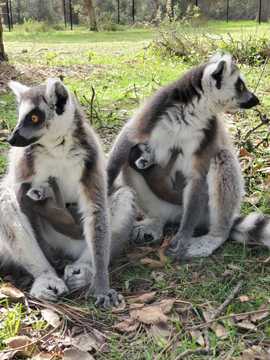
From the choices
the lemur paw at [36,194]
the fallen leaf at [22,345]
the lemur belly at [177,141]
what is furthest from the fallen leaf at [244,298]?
the lemur paw at [36,194]

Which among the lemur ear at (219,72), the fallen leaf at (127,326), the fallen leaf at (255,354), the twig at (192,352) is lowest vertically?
the fallen leaf at (127,326)

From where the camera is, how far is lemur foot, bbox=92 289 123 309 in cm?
314

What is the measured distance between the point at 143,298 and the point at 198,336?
511 millimetres

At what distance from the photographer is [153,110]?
4.01 m

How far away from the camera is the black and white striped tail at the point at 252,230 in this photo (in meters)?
3.80

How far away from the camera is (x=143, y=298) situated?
3.24m

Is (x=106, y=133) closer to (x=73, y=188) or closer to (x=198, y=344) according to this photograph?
(x=73, y=188)

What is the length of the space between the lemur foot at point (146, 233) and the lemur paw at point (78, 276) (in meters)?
0.68

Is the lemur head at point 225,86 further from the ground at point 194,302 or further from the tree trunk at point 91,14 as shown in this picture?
the tree trunk at point 91,14

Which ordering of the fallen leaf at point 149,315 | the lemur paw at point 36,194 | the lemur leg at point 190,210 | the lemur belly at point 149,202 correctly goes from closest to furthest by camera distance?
the fallen leaf at point 149,315
the lemur paw at point 36,194
the lemur leg at point 190,210
the lemur belly at point 149,202

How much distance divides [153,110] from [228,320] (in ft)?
5.59

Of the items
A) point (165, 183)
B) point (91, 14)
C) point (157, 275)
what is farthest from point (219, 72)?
point (91, 14)

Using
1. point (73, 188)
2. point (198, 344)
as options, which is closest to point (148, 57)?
point (73, 188)

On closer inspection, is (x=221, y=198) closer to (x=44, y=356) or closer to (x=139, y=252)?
(x=139, y=252)
